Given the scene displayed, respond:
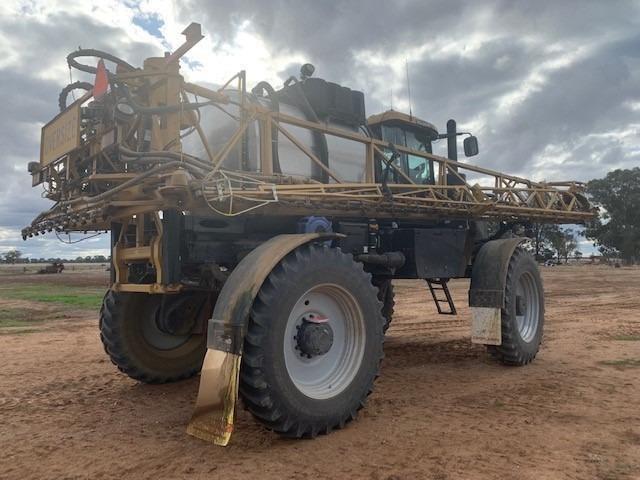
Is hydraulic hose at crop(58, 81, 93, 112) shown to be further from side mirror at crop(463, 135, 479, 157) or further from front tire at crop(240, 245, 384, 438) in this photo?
side mirror at crop(463, 135, 479, 157)

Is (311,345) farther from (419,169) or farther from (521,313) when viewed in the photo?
(521,313)

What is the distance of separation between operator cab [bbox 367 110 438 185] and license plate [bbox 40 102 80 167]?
3.67 meters

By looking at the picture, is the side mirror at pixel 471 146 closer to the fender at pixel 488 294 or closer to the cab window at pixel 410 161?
the cab window at pixel 410 161

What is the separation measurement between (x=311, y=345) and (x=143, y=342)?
8.36 feet

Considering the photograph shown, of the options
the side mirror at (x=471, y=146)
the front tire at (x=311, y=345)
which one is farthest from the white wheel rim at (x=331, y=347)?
the side mirror at (x=471, y=146)

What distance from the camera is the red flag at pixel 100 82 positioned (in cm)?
441

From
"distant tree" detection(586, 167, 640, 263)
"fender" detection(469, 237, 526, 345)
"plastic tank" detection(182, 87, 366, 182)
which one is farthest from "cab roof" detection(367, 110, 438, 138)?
"distant tree" detection(586, 167, 640, 263)

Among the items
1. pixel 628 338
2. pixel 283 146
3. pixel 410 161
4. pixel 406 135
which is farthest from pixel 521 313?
pixel 283 146

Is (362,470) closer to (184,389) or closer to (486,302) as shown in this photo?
(184,389)

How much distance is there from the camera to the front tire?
3936mm

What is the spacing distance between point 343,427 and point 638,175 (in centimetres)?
6644

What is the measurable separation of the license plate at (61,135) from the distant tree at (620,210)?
62.8 metres

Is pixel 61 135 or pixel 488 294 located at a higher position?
pixel 61 135

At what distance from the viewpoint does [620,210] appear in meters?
60.7
